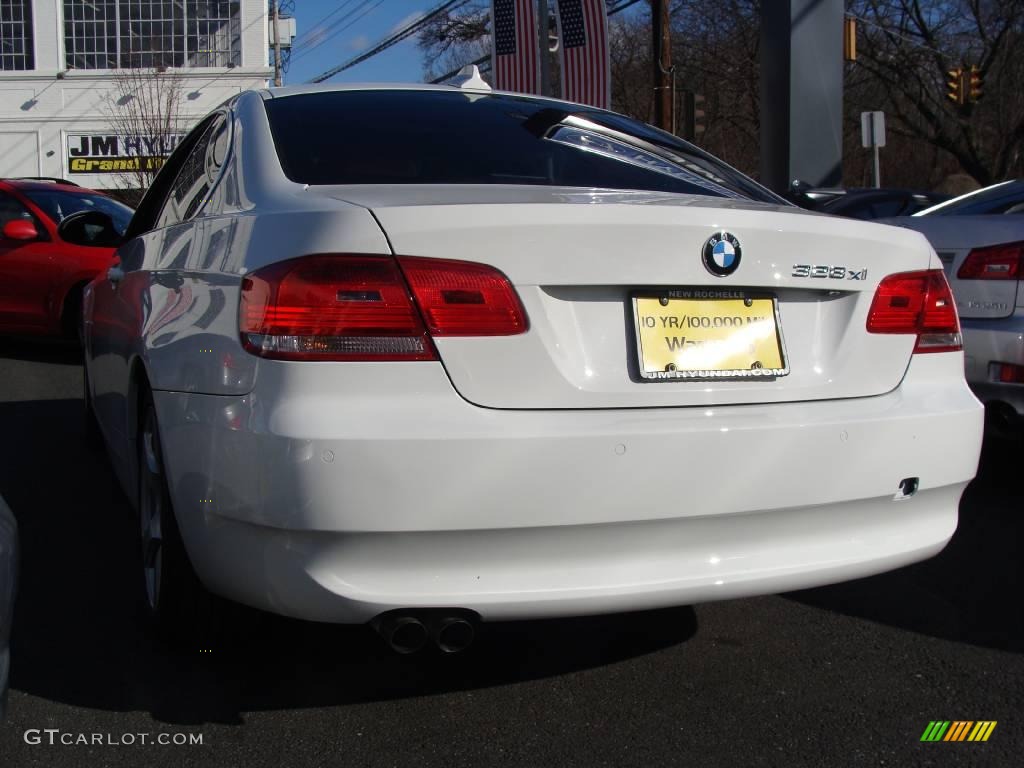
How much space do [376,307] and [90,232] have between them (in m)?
2.94

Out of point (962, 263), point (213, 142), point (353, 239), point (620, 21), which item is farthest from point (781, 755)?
point (620, 21)

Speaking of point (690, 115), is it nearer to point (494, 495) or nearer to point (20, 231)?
point (20, 231)

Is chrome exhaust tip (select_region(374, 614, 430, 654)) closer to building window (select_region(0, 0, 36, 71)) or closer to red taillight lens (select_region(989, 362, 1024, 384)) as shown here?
red taillight lens (select_region(989, 362, 1024, 384))

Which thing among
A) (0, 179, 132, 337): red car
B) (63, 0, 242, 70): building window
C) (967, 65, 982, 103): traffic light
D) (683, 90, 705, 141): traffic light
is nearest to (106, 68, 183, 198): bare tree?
(63, 0, 242, 70): building window

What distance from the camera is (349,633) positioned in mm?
3396

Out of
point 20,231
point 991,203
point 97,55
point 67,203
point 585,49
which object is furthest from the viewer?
point 97,55

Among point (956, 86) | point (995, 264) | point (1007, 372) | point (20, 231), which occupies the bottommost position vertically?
point (1007, 372)

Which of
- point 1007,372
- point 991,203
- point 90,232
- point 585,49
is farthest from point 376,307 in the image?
A: point 585,49

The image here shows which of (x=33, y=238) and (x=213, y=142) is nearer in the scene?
(x=213, y=142)

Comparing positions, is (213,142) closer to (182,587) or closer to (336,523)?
(182,587)

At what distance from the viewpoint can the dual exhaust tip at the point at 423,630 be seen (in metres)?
2.47

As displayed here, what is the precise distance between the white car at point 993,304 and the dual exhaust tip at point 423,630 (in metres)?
3.10

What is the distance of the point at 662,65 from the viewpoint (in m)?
19.2

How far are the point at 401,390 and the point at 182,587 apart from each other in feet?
3.17
